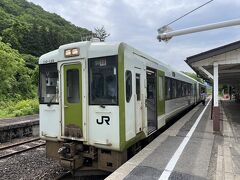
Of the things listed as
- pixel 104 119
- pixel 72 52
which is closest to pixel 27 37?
pixel 72 52

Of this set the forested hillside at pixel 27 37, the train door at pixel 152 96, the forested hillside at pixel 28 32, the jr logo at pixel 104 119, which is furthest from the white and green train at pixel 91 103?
the forested hillside at pixel 28 32

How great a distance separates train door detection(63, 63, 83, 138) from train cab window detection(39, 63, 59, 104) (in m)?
0.36

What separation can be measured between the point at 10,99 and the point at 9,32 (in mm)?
29937

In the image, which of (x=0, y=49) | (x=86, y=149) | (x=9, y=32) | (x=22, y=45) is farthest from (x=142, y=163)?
(x=22, y=45)

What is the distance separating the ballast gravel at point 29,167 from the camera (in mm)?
6684

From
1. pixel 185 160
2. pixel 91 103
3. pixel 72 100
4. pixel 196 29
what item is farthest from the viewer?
pixel 196 29

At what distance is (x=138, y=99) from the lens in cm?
665

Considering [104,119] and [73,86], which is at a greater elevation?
[73,86]

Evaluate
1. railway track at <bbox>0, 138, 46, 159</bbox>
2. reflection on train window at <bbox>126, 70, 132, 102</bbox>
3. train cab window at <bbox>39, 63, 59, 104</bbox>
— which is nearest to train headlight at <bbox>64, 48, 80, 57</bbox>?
train cab window at <bbox>39, 63, 59, 104</bbox>

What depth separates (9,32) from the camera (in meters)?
57.2

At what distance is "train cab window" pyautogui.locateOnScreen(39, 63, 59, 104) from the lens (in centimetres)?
652

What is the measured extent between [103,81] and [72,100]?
0.91 metres

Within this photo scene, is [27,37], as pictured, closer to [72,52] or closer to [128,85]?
[72,52]

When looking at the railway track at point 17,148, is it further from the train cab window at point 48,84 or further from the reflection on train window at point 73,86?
the reflection on train window at point 73,86
